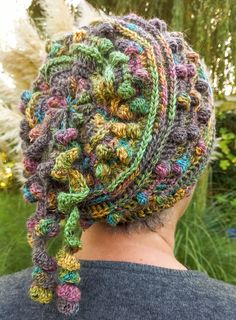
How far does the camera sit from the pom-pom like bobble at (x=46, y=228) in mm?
1481

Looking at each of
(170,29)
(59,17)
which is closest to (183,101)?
(59,17)

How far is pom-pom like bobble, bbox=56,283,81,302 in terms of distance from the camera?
142cm

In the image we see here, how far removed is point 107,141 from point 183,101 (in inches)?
9.7

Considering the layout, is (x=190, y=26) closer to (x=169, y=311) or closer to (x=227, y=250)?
(x=227, y=250)

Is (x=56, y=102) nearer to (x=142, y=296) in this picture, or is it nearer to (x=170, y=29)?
(x=142, y=296)

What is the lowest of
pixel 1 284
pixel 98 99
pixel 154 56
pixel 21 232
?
pixel 21 232

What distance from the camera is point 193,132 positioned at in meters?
1.56

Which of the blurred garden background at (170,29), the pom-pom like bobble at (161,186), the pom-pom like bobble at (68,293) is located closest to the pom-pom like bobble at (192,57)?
the pom-pom like bobble at (161,186)

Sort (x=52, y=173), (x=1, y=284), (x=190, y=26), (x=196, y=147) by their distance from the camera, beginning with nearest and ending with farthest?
(x=52, y=173)
(x=196, y=147)
(x=1, y=284)
(x=190, y=26)

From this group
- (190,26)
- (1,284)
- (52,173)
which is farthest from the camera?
(190,26)

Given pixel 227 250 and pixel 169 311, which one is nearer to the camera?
pixel 169 311

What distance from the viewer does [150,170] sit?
1.52 meters

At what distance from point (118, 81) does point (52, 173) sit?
1.02 ft

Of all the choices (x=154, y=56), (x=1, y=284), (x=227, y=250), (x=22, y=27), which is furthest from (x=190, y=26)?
(x=1, y=284)
